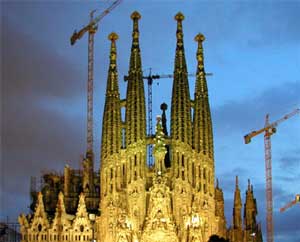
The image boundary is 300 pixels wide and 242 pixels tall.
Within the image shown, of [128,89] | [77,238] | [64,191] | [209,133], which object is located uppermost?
[128,89]

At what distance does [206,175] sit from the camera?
53.7m

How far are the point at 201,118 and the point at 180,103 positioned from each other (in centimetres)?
223

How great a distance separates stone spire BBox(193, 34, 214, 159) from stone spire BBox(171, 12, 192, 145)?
2.16 ft

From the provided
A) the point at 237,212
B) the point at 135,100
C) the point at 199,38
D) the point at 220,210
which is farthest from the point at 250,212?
the point at 199,38

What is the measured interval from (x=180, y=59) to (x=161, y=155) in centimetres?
912

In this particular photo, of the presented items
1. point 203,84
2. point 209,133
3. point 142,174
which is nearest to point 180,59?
point 203,84

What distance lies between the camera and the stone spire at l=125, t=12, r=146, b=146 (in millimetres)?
53375

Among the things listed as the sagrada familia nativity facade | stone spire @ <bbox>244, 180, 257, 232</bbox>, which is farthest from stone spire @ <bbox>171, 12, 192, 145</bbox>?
stone spire @ <bbox>244, 180, 257, 232</bbox>

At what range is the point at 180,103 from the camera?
54.0m

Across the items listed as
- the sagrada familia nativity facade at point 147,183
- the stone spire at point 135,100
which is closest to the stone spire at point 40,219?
the sagrada familia nativity facade at point 147,183

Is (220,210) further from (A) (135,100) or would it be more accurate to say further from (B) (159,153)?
(A) (135,100)

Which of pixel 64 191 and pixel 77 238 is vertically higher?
pixel 64 191

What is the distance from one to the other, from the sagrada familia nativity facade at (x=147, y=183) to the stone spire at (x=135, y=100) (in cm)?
8

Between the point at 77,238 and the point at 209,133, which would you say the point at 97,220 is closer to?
the point at 77,238
